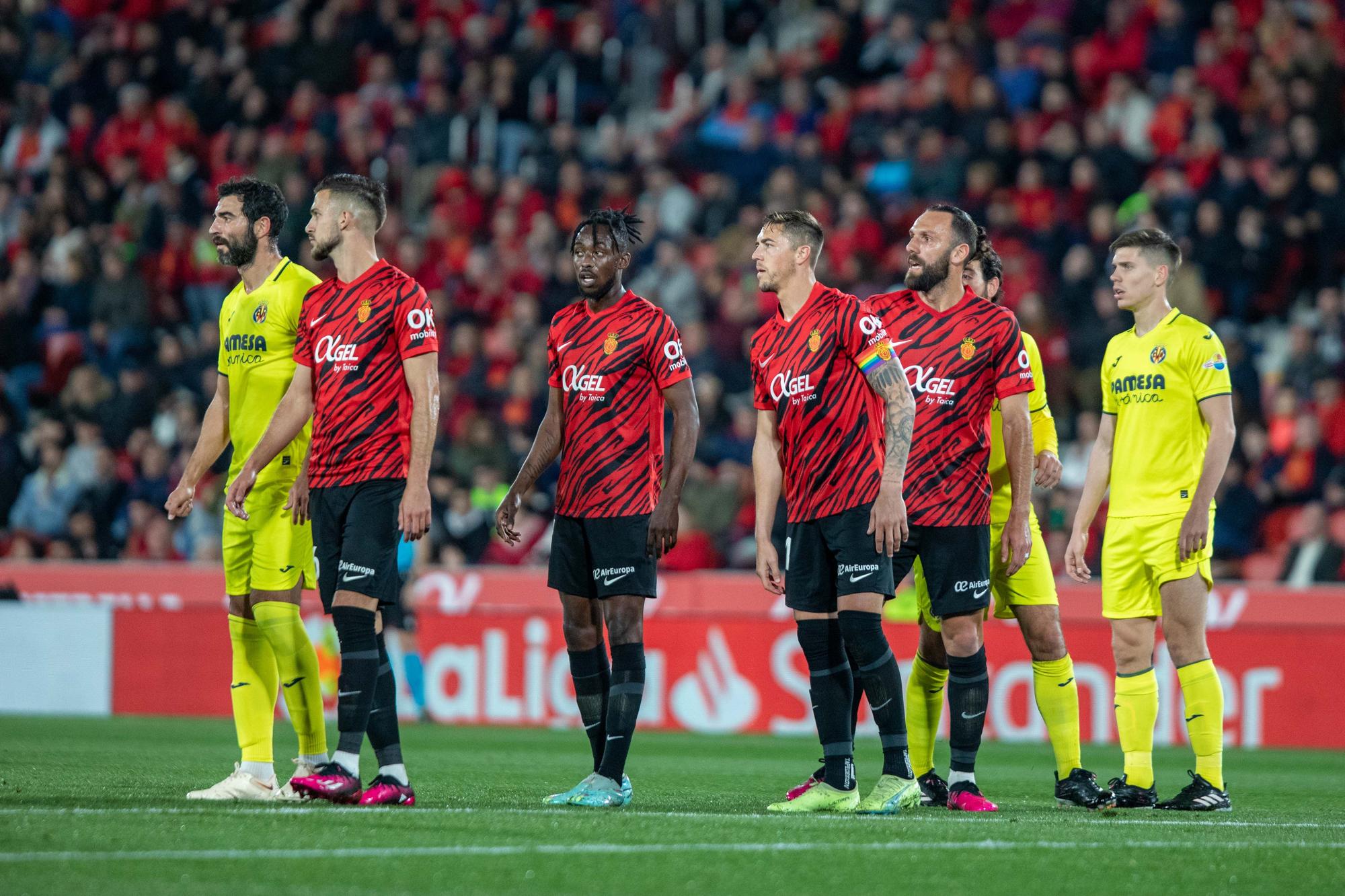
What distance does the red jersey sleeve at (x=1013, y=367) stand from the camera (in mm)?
7859

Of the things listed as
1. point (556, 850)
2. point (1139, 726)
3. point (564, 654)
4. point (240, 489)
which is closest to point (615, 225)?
point (240, 489)

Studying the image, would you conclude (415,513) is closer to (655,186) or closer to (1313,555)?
(1313,555)

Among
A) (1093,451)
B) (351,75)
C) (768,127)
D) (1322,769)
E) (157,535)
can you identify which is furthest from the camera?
(351,75)

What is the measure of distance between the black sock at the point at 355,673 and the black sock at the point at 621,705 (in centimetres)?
99

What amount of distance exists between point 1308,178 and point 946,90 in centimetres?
390

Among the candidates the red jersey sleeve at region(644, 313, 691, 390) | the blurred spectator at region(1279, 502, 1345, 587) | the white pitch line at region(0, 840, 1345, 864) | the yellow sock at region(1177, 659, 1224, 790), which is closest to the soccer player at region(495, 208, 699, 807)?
the red jersey sleeve at region(644, 313, 691, 390)

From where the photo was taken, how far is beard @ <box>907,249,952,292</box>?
797 cm

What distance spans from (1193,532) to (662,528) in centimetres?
230

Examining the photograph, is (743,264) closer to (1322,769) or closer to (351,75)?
(351,75)

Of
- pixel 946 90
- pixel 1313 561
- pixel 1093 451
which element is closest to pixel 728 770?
pixel 1093 451

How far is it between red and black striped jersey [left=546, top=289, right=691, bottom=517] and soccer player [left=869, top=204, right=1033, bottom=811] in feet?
3.68

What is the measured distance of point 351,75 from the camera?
22375 millimetres

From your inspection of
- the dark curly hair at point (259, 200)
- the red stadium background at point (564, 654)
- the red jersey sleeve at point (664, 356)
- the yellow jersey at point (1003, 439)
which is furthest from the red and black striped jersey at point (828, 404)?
the red stadium background at point (564, 654)

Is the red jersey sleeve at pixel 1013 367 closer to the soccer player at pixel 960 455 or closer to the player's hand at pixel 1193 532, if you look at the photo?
the soccer player at pixel 960 455
